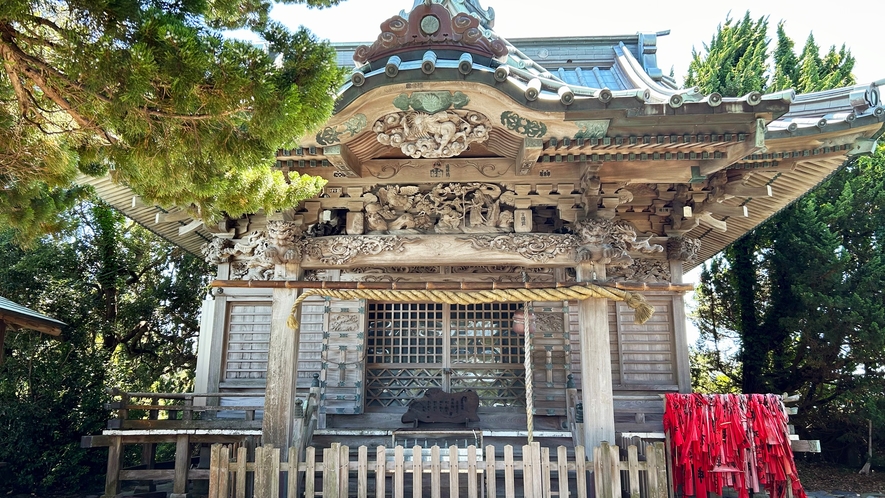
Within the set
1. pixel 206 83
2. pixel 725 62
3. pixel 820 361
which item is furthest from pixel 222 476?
pixel 725 62

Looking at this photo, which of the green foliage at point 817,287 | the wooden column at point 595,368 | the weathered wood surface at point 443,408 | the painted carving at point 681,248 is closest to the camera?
the wooden column at point 595,368

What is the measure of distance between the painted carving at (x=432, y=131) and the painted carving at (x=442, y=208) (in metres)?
0.81

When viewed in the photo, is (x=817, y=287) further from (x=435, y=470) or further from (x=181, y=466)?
(x=181, y=466)

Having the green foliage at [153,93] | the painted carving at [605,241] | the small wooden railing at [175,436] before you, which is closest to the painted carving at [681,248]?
the painted carving at [605,241]

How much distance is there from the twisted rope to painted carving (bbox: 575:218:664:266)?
1.18ft

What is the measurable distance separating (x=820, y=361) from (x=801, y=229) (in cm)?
264

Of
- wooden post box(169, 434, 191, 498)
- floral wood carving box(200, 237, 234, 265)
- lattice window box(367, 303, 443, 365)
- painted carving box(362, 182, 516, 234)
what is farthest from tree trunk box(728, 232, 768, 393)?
wooden post box(169, 434, 191, 498)

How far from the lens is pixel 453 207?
6.52m

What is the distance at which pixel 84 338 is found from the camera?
37.2 feet

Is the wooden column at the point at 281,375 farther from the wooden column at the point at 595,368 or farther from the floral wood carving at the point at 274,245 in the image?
the wooden column at the point at 595,368

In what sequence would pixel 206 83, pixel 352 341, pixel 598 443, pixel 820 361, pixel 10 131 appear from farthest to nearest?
pixel 820 361 < pixel 352 341 < pixel 598 443 < pixel 10 131 < pixel 206 83

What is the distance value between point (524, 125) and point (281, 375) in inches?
142

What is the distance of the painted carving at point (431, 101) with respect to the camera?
17.9ft

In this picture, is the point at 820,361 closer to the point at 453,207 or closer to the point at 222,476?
the point at 453,207
